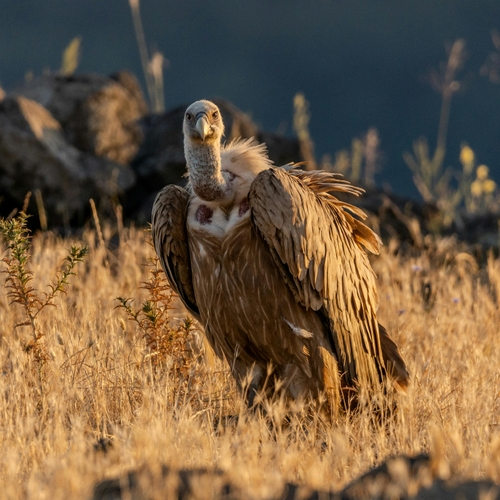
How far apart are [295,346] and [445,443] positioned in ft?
3.65

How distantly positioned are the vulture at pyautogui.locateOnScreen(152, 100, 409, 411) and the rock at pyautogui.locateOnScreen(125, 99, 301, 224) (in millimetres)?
5785

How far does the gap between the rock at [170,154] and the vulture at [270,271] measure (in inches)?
228

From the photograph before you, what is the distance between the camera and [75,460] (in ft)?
10.8

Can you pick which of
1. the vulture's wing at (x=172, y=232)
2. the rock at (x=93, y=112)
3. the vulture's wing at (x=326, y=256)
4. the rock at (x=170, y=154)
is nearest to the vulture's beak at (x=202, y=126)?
the vulture's wing at (x=326, y=256)

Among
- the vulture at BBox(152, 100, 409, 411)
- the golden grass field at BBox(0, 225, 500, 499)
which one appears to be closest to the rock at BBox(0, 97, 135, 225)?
the golden grass field at BBox(0, 225, 500, 499)

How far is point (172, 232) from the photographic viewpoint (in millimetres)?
5203

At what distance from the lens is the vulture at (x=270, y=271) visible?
4.93m

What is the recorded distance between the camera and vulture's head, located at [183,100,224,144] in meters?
4.95

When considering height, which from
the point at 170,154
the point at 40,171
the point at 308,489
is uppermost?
the point at 170,154

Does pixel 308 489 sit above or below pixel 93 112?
below

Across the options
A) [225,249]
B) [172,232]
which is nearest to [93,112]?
[172,232]

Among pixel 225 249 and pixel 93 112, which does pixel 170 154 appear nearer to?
pixel 93 112

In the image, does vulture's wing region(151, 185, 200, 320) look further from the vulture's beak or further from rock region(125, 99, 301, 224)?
rock region(125, 99, 301, 224)

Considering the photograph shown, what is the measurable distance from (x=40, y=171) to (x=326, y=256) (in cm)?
649
